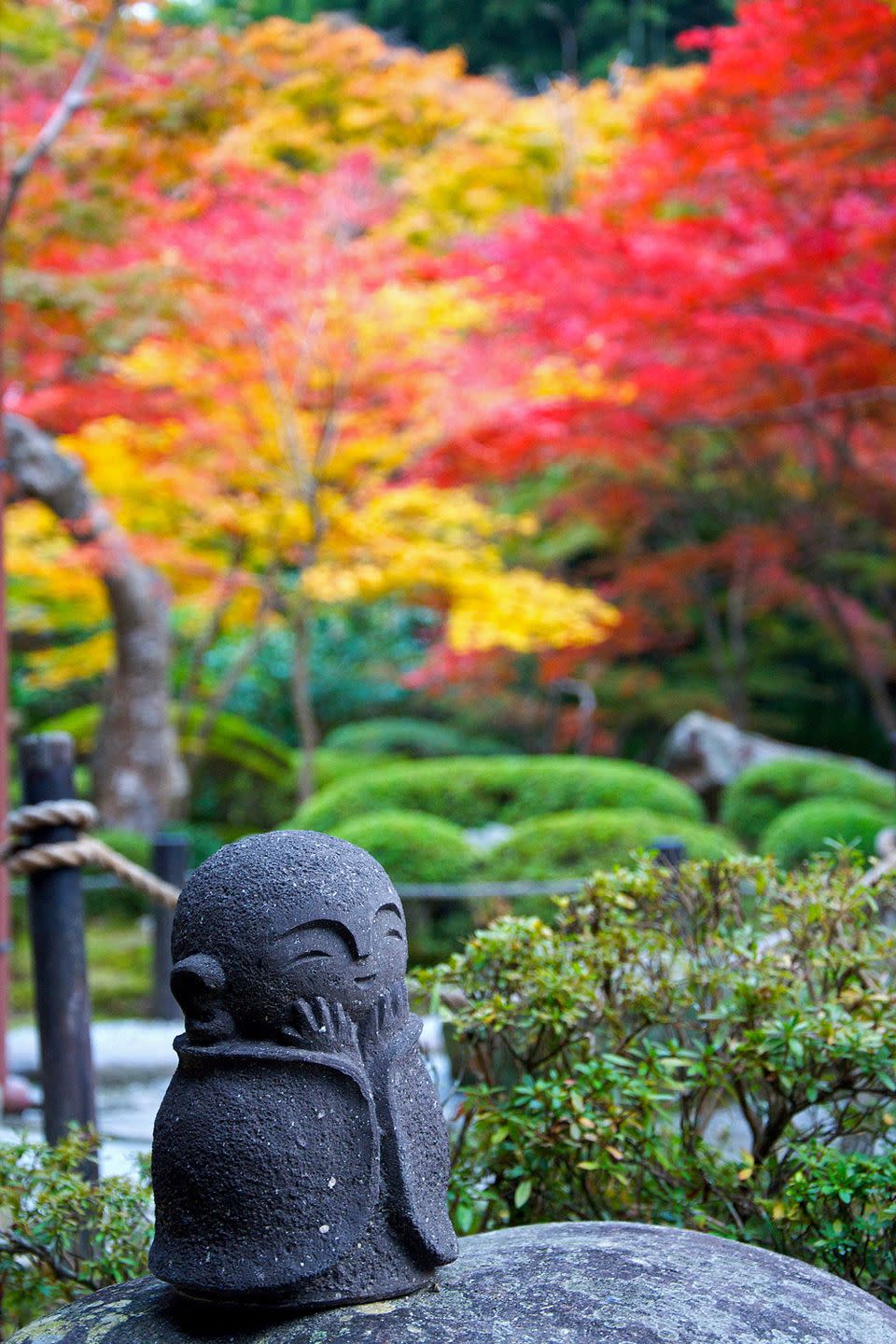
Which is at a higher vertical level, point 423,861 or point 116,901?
point 423,861

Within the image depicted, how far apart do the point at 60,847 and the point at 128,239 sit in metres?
6.29

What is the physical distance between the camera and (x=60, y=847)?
3.30 metres

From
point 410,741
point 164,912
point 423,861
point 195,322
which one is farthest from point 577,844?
point 410,741

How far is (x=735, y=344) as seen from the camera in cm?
876

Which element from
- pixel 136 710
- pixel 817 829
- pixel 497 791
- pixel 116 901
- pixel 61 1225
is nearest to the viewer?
pixel 61 1225

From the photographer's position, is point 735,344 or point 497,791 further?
point 497,791

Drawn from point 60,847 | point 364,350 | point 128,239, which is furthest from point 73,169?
point 60,847

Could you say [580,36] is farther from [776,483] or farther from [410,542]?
[410,542]

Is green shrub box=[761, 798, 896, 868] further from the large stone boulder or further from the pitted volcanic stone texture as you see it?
the pitted volcanic stone texture

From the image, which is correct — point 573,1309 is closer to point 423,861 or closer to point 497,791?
point 423,861

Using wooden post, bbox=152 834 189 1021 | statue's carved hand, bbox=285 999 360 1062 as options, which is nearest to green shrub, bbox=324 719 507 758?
wooden post, bbox=152 834 189 1021

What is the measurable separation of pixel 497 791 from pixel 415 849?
5.54 ft

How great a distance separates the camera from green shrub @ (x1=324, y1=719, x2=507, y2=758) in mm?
14336

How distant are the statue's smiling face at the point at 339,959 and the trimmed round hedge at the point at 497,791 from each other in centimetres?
663
